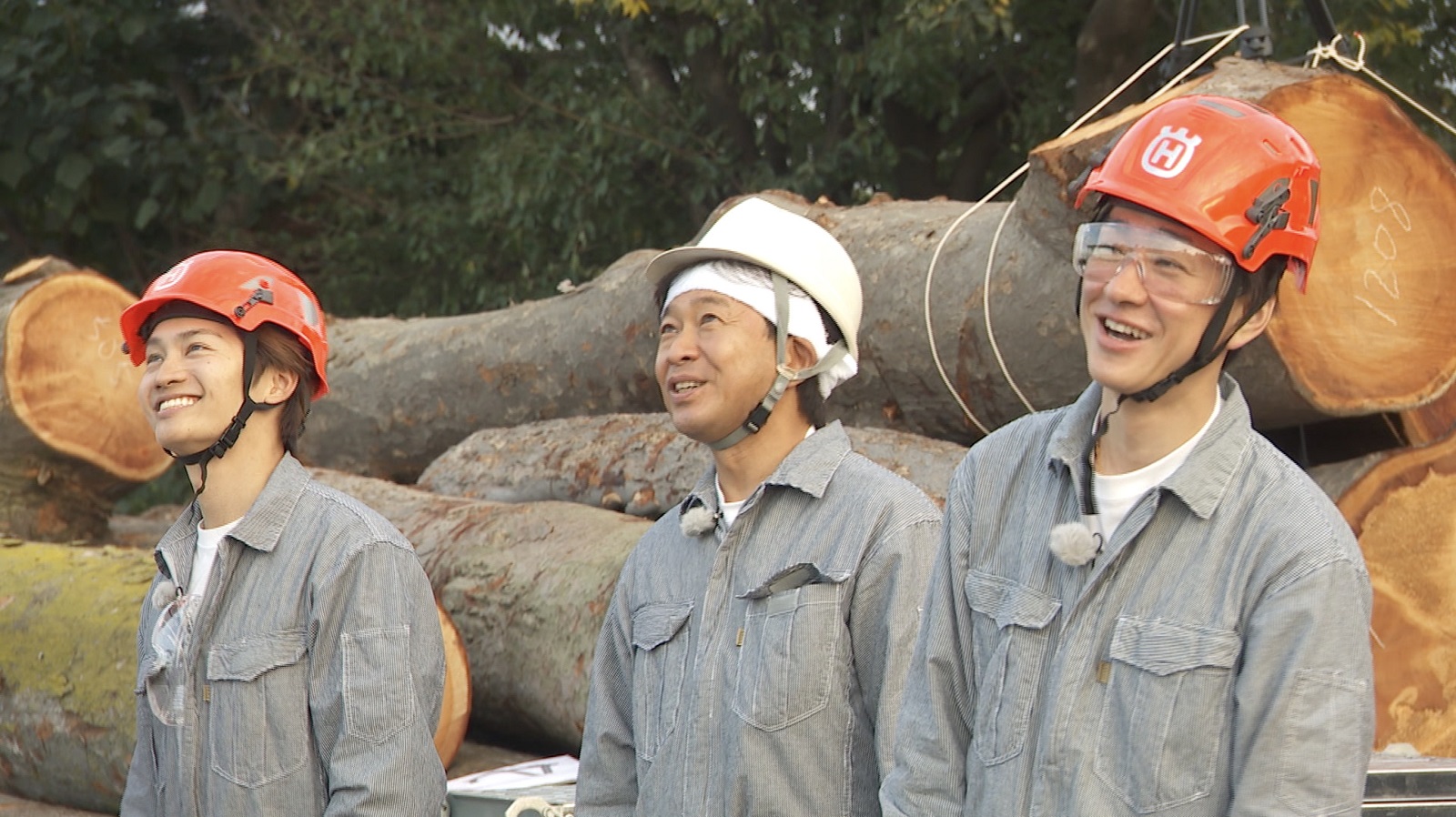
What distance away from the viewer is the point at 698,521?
298 centimetres

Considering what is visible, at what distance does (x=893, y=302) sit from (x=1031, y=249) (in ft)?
1.79

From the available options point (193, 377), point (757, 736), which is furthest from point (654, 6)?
point (757, 736)

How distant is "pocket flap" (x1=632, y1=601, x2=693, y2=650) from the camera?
293 cm

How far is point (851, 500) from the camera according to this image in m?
2.91

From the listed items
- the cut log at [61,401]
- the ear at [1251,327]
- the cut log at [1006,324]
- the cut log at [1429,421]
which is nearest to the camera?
the ear at [1251,327]

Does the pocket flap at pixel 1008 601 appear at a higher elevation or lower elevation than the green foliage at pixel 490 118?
lower

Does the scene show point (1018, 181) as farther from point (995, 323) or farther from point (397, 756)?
point (397, 756)

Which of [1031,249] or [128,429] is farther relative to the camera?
[128,429]

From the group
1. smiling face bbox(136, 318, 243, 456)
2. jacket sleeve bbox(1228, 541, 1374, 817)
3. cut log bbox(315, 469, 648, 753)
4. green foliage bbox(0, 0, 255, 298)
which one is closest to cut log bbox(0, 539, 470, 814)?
cut log bbox(315, 469, 648, 753)

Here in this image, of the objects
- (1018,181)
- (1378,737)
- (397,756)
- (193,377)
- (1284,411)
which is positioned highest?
(1018,181)

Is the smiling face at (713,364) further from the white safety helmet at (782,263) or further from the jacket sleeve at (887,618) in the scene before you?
the jacket sleeve at (887,618)

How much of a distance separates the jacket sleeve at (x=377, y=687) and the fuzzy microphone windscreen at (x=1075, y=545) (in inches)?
51.0

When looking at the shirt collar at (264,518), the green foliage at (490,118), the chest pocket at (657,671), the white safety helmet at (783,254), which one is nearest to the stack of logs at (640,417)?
the white safety helmet at (783,254)

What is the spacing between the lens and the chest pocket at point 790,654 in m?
2.77
